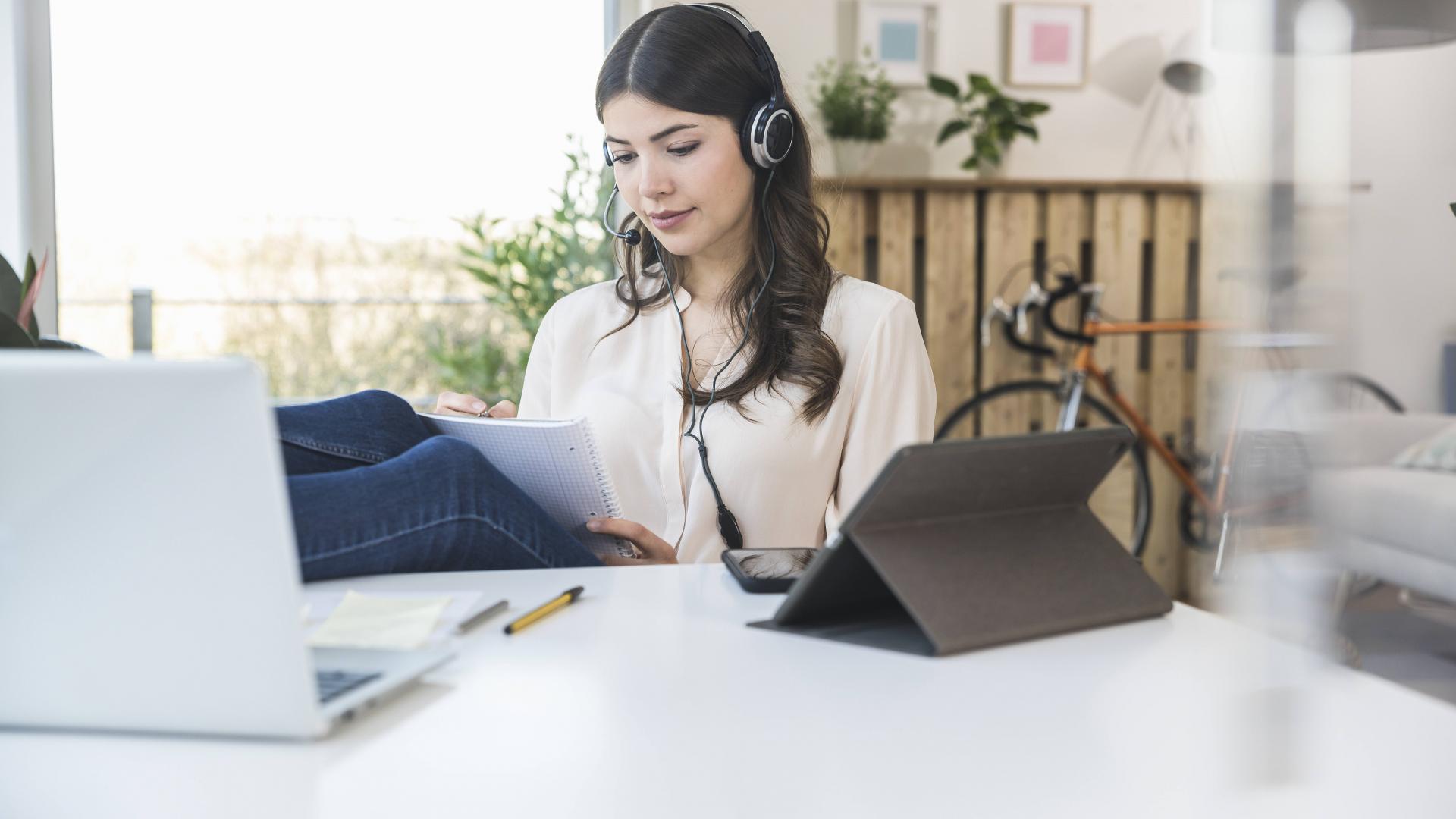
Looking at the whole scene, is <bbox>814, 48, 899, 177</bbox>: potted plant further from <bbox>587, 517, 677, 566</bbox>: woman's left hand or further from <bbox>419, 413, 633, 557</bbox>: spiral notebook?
<bbox>419, 413, 633, 557</bbox>: spiral notebook

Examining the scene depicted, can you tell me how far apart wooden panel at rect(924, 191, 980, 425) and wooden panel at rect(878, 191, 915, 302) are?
64 millimetres

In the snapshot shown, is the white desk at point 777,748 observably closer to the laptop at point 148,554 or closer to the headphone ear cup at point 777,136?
the laptop at point 148,554

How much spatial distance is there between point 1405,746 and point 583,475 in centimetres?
65

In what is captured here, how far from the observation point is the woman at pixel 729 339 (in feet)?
4.61

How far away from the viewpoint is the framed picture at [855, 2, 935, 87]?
3.40m

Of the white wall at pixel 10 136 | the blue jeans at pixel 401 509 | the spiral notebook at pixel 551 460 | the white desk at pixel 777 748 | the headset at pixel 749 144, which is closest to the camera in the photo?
the white desk at pixel 777 748

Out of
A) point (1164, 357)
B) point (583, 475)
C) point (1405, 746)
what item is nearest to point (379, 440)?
point (583, 475)

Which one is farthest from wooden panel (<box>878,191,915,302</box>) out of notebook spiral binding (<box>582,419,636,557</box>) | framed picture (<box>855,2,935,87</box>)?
notebook spiral binding (<box>582,419,636,557</box>)

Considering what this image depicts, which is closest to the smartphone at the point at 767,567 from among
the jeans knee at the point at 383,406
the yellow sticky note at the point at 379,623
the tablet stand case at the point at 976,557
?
the tablet stand case at the point at 976,557

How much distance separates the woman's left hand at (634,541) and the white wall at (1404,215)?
80 cm

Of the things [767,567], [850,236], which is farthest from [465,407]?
[850,236]

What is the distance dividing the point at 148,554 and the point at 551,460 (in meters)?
0.51

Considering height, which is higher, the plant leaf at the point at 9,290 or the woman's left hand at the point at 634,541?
the plant leaf at the point at 9,290

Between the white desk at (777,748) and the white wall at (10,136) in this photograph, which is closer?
the white desk at (777,748)
